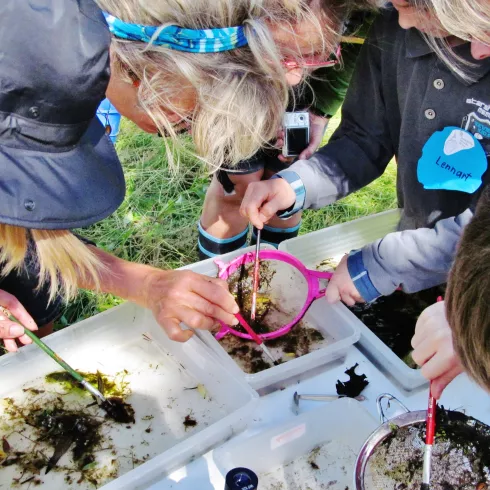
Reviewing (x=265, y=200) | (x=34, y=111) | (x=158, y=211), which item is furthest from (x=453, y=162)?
(x=158, y=211)

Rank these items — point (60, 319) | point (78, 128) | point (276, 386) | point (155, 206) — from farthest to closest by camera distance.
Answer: point (155, 206) → point (60, 319) → point (276, 386) → point (78, 128)

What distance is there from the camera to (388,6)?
1198 millimetres

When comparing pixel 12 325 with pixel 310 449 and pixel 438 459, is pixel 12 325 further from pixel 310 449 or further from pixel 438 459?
pixel 438 459

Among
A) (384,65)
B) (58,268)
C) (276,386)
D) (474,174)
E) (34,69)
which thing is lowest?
(276,386)

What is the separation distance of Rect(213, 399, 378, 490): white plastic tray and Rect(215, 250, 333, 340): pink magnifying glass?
273mm

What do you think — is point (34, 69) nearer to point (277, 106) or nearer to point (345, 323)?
point (277, 106)

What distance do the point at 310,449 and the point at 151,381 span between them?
34 centimetres

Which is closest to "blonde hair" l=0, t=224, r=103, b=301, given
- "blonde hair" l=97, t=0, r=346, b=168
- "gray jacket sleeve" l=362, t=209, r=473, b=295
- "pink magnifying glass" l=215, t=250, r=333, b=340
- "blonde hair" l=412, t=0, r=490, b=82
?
"blonde hair" l=97, t=0, r=346, b=168

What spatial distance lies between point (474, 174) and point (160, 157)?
4.96 ft

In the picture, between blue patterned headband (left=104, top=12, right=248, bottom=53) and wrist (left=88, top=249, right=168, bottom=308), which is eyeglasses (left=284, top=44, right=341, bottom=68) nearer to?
blue patterned headband (left=104, top=12, right=248, bottom=53)

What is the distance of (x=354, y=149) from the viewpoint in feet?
4.65

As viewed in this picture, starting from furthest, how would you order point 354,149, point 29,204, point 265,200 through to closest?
1. point 354,149
2. point 265,200
3. point 29,204

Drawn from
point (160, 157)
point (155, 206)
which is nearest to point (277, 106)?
point (155, 206)

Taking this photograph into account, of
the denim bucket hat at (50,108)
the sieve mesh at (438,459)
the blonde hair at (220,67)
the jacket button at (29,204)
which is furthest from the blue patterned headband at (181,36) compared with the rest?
the sieve mesh at (438,459)
